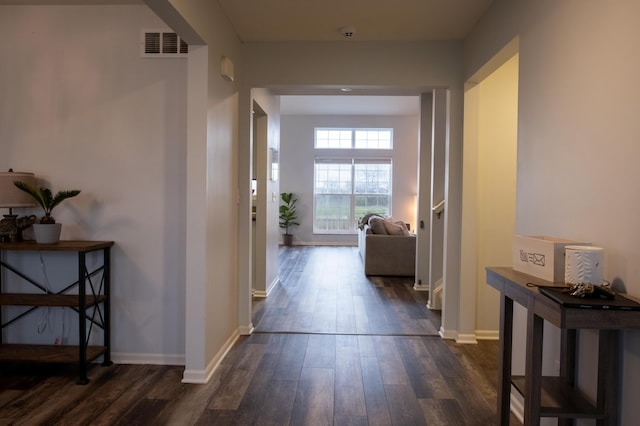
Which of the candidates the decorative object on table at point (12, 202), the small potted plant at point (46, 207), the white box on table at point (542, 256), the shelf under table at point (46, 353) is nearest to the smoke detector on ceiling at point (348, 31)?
the white box on table at point (542, 256)

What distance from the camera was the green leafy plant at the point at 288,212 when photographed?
994cm

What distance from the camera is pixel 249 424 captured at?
6.98ft

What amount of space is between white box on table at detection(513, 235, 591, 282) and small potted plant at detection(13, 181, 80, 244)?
263 cm

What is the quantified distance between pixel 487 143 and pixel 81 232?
126 inches

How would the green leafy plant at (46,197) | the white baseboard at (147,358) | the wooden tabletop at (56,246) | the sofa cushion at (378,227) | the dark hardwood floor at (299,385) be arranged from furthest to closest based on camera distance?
1. the sofa cushion at (378,227)
2. the white baseboard at (147,358)
3. the green leafy plant at (46,197)
4. the wooden tabletop at (56,246)
5. the dark hardwood floor at (299,385)

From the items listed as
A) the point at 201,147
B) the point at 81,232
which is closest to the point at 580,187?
the point at 201,147

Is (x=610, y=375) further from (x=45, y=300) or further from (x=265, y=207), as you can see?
(x=265, y=207)

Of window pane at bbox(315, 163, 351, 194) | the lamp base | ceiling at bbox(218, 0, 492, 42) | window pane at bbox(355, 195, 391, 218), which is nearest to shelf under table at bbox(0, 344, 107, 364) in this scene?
the lamp base

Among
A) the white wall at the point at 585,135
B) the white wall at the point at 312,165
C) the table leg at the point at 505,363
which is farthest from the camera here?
the white wall at the point at 312,165

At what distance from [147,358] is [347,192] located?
771 centimetres

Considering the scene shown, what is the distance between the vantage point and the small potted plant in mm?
2598

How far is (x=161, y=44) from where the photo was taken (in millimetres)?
2836

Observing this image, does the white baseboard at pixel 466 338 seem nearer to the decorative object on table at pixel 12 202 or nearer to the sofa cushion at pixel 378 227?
the sofa cushion at pixel 378 227

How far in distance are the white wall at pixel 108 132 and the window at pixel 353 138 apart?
7.43 meters
